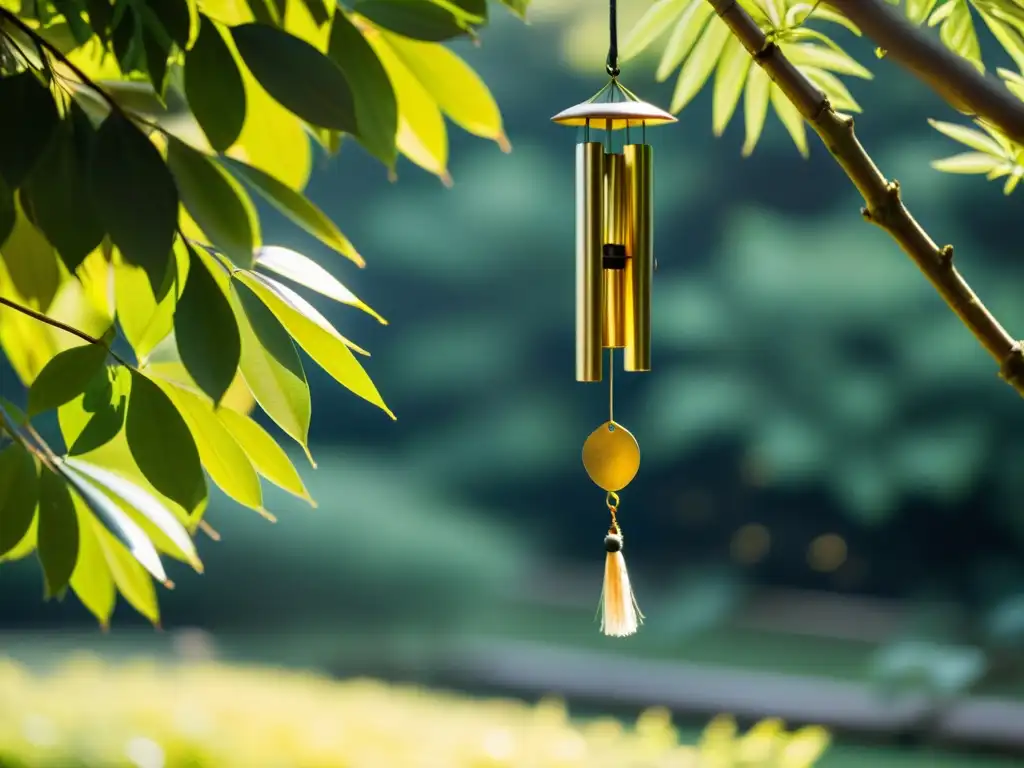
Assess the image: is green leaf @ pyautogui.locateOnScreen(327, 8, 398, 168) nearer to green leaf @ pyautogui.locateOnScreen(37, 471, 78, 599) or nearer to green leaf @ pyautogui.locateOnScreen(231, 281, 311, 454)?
green leaf @ pyautogui.locateOnScreen(231, 281, 311, 454)

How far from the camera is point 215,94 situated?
0.56 m

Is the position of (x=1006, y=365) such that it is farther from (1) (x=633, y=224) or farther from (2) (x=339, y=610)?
(2) (x=339, y=610)

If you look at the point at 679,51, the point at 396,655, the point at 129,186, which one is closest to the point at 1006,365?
the point at 679,51

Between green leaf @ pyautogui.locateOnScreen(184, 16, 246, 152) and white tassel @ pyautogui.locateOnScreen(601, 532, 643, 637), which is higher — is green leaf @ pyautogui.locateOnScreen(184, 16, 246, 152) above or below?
above

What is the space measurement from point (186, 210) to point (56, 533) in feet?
0.76

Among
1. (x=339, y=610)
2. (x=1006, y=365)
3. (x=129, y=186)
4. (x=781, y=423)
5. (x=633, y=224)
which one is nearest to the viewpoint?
(x=129, y=186)

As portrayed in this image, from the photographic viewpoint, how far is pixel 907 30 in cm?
58

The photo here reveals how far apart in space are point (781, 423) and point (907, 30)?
3946 millimetres

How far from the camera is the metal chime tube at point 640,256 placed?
93cm

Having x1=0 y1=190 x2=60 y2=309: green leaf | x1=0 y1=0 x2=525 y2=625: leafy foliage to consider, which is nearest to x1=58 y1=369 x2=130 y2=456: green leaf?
x1=0 y1=0 x2=525 y2=625: leafy foliage

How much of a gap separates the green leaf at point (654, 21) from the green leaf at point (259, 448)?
0.43 meters

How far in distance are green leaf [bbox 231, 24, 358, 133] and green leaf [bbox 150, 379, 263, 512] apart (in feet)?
0.84

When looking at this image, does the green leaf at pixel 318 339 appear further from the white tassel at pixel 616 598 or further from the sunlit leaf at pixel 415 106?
the white tassel at pixel 616 598

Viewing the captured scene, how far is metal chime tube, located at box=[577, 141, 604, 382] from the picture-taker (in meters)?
0.91
